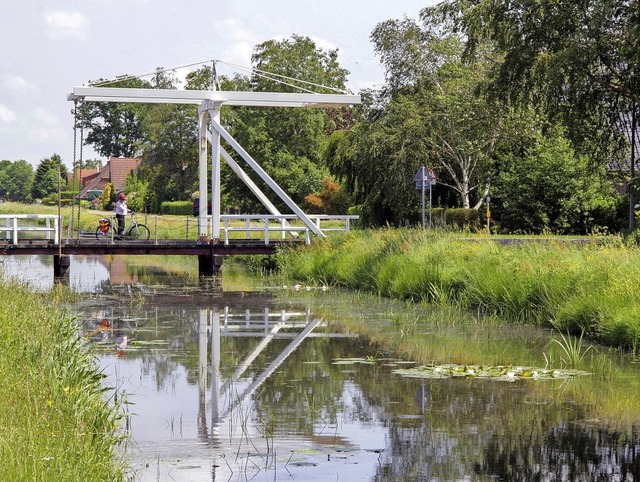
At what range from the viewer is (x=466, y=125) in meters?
42.6

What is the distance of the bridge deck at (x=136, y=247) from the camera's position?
29750 mm

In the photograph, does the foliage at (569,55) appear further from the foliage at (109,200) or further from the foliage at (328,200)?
the foliage at (109,200)

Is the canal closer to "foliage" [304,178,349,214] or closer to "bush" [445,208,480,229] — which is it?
"bush" [445,208,480,229]

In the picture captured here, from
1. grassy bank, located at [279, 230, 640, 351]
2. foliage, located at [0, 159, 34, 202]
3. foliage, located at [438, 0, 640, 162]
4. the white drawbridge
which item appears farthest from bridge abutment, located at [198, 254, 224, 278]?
foliage, located at [0, 159, 34, 202]

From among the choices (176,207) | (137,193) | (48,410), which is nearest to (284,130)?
(176,207)

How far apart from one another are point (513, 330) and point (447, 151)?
28215 mm

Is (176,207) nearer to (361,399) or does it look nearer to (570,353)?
(570,353)

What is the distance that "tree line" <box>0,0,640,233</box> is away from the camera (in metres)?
29.2

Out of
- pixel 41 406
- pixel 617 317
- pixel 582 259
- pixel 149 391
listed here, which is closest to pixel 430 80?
pixel 582 259

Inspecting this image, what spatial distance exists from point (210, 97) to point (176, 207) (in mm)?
40480

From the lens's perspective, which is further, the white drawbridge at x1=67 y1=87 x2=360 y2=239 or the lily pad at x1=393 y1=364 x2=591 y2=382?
the white drawbridge at x1=67 y1=87 x2=360 y2=239

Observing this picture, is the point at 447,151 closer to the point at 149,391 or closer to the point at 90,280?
the point at 90,280

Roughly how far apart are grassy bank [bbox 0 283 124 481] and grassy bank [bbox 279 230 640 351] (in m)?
7.12

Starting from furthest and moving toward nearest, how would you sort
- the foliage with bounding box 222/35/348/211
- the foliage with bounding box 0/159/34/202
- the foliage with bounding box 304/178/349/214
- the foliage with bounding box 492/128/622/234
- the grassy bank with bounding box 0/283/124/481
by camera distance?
the foliage with bounding box 0/159/34/202
the foliage with bounding box 222/35/348/211
the foliage with bounding box 304/178/349/214
the foliage with bounding box 492/128/622/234
the grassy bank with bounding box 0/283/124/481
